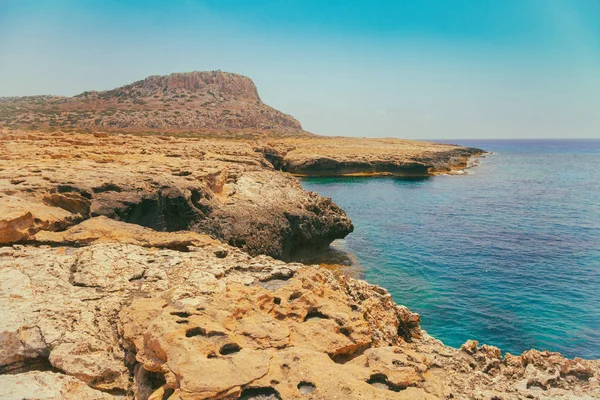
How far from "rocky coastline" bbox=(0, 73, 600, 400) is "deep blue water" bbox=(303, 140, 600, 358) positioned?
7.43 meters

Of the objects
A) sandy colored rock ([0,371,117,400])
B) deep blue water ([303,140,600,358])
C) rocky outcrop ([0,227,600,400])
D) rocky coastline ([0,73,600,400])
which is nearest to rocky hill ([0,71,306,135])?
deep blue water ([303,140,600,358])

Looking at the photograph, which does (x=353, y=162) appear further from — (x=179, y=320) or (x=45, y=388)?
(x=45, y=388)

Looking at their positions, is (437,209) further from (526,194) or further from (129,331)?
(129,331)

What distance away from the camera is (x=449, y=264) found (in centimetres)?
3006

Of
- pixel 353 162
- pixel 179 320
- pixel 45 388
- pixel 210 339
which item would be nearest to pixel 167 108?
pixel 353 162

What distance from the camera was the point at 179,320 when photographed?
868 cm

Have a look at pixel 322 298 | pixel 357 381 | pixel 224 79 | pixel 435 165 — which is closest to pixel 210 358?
pixel 357 381

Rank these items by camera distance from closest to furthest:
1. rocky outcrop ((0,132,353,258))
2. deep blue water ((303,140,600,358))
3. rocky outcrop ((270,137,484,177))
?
rocky outcrop ((0,132,353,258))
deep blue water ((303,140,600,358))
rocky outcrop ((270,137,484,177))

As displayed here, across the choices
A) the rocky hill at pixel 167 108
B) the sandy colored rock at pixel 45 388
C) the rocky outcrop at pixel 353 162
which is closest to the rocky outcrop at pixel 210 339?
the sandy colored rock at pixel 45 388

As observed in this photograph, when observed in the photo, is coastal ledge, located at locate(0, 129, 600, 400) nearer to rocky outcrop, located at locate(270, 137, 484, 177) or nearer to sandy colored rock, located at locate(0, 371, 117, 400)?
sandy colored rock, located at locate(0, 371, 117, 400)

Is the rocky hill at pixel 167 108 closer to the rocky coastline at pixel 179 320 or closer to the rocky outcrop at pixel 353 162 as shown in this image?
the rocky outcrop at pixel 353 162

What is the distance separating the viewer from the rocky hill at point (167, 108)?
325 ft

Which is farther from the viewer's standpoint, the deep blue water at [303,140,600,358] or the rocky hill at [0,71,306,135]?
the rocky hill at [0,71,306,135]

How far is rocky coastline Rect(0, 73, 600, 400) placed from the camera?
7.76 m
